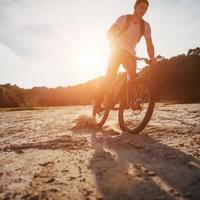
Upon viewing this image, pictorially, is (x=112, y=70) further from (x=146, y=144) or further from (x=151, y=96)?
(x=146, y=144)

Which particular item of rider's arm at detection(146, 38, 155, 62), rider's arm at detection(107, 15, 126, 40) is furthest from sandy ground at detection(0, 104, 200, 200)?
rider's arm at detection(107, 15, 126, 40)

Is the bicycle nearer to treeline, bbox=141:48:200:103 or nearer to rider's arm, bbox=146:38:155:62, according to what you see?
rider's arm, bbox=146:38:155:62

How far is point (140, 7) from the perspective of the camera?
17.5ft

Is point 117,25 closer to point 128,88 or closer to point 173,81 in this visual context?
point 128,88

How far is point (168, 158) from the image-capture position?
3084 mm

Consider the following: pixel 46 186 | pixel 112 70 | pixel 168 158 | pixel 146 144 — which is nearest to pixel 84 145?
pixel 146 144

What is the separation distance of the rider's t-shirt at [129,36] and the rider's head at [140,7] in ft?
0.68

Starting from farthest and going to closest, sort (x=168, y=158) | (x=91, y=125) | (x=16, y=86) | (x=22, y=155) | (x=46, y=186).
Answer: (x=16, y=86) < (x=91, y=125) < (x=22, y=155) < (x=168, y=158) < (x=46, y=186)

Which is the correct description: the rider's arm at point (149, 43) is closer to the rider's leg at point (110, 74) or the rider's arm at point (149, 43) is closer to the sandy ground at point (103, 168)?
the rider's leg at point (110, 74)

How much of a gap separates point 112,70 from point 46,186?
3.65 metres

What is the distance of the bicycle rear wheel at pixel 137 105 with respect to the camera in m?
4.89

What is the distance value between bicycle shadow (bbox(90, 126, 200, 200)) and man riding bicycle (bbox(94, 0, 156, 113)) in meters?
2.08

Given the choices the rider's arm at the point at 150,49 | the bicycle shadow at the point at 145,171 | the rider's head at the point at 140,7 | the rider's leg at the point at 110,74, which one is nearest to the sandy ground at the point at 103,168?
the bicycle shadow at the point at 145,171

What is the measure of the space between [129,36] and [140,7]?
53 centimetres
